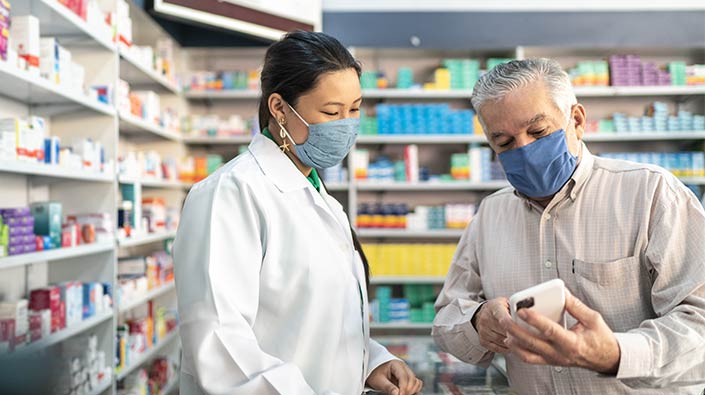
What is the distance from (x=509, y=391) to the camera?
5.54ft

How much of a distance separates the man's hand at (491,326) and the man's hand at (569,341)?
13 cm

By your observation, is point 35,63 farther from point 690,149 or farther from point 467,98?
point 690,149

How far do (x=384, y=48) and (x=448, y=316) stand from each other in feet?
15.4

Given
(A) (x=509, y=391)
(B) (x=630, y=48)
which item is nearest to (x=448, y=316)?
(A) (x=509, y=391)

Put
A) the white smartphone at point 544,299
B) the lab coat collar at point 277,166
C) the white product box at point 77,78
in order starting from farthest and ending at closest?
1. the white product box at point 77,78
2. the lab coat collar at point 277,166
3. the white smartphone at point 544,299

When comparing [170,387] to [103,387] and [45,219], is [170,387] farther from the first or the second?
[45,219]

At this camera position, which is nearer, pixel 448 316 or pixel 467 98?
pixel 448 316

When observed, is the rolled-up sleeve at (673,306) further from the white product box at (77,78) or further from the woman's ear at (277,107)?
the white product box at (77,78)

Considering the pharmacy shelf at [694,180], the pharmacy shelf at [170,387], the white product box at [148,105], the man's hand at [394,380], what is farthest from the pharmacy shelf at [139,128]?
the pharmacy shelf at [694,180]

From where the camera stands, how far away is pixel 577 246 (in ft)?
5.36

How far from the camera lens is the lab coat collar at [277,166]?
1.54 metres

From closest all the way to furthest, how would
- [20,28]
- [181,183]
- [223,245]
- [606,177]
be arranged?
[223,245], [606,177], [20,28], [181,183]

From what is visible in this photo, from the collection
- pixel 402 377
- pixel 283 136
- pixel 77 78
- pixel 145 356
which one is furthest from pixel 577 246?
pixel 145 356

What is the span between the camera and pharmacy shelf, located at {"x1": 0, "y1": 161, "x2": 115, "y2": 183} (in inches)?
111
